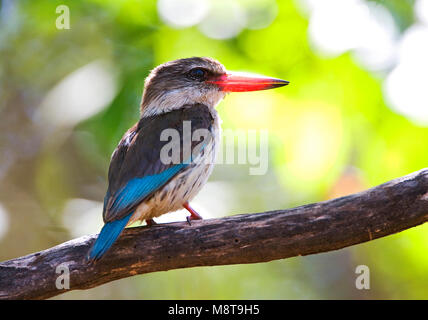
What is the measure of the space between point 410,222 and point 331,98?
1269mm

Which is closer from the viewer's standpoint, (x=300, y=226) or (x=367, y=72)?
(x=300, y=226)

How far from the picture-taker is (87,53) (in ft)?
22.1

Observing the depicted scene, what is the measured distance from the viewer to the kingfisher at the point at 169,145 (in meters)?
3.78

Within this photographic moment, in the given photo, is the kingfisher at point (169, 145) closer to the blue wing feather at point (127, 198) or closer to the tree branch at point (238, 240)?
the blue wing feather at point (127, 198)

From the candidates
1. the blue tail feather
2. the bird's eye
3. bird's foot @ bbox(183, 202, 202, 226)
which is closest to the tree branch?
the blue tail feather

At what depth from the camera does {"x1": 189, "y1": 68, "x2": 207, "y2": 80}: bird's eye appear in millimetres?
4699

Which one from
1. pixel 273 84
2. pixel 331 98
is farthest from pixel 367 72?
pixel 273 84

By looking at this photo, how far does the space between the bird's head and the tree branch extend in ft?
3.88

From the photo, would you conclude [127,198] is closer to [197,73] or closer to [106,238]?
[106,238]

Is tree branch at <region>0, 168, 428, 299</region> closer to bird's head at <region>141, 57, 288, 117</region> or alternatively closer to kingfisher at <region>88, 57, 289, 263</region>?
kingfisher at <region>88, 57, 289, 263</region>

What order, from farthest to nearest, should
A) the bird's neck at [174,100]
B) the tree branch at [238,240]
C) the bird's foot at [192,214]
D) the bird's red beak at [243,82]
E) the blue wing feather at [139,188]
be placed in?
1. the bird's neck at [174,100]
2. the bird's red beak at [243,82]
3. the bird's foot at [192,214]
4. the blue wing feather at [139,188]
5. the tree branch at [238,240]

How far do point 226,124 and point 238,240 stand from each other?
5.13ft

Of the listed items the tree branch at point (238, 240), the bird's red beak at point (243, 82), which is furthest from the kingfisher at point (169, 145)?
the tree branch at point (238, 240)
